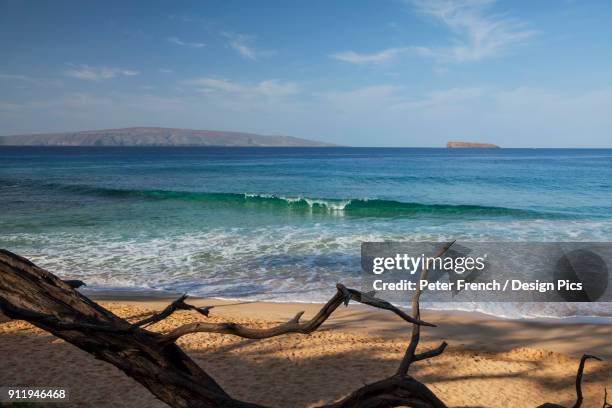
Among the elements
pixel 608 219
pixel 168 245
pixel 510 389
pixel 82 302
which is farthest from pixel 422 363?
pixel 608 219

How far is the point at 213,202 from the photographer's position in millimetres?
26859

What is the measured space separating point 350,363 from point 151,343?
15.4ft

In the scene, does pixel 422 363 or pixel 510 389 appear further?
pixel 422 363

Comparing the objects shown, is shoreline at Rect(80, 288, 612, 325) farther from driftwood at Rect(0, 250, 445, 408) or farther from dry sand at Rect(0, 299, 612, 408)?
driftwood at Rect(0, 250, 445, 408)

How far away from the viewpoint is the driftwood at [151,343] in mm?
2002

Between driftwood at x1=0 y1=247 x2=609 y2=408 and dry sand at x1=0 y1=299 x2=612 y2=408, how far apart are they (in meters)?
3.49

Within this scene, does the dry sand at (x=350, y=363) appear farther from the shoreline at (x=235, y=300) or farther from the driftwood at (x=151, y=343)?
the driftwood at (x=151, y=343)

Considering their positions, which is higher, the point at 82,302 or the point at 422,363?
the point at 82,302

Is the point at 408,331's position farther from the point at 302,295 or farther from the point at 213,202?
the point at 213,202

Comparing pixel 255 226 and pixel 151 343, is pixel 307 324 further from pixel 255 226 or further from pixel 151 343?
pixel 255 226

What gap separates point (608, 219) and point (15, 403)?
22434mm

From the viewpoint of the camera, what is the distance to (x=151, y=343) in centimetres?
211

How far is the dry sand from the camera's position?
18.1 ft

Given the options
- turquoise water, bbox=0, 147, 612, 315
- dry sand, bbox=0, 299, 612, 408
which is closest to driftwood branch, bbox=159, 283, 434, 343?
dry sand, bbox=0, 299, 612, 408
